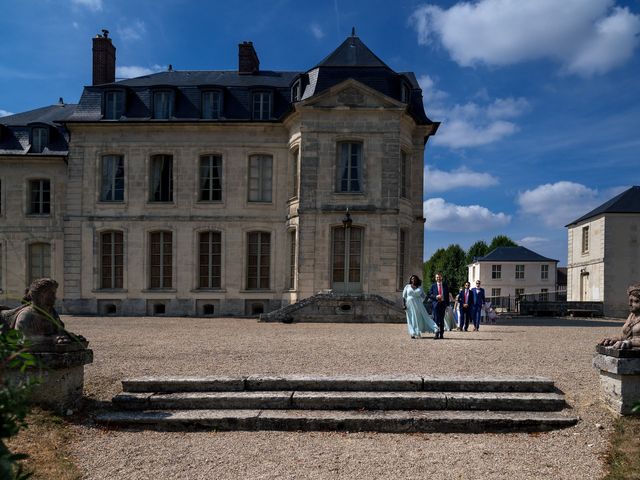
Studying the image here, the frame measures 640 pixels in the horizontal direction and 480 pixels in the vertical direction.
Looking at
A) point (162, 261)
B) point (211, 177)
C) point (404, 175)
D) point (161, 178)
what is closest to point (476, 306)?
point (404, 175)

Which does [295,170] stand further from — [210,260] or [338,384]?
[338,384]

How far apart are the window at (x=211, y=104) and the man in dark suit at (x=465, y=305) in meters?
11.4

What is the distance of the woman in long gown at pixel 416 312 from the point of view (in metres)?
11.1

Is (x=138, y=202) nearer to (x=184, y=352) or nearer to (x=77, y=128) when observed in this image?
(x=77, y=128)

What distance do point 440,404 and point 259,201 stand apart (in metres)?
14.3

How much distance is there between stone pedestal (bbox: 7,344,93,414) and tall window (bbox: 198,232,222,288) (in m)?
13.6

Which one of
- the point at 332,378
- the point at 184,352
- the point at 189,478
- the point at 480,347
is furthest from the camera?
the point at 480,347

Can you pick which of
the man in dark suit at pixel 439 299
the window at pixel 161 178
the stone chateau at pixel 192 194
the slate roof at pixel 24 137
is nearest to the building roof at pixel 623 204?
the stone chateau at pixel 192 194

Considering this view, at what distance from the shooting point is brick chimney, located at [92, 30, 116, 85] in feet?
68.3

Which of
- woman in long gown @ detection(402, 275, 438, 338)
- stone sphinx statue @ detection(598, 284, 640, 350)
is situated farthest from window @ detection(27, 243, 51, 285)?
stone sphinx statue @ detection(598, 284, 640, 350)

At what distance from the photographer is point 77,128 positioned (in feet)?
62.4

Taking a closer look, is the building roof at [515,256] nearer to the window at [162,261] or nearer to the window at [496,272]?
the window at [496,272]

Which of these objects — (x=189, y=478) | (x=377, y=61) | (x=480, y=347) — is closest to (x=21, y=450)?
(x=189, y=478)

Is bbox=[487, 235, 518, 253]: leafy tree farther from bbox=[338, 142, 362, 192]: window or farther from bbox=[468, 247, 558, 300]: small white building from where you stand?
bbox=[338, 142, 362, 192]: window
